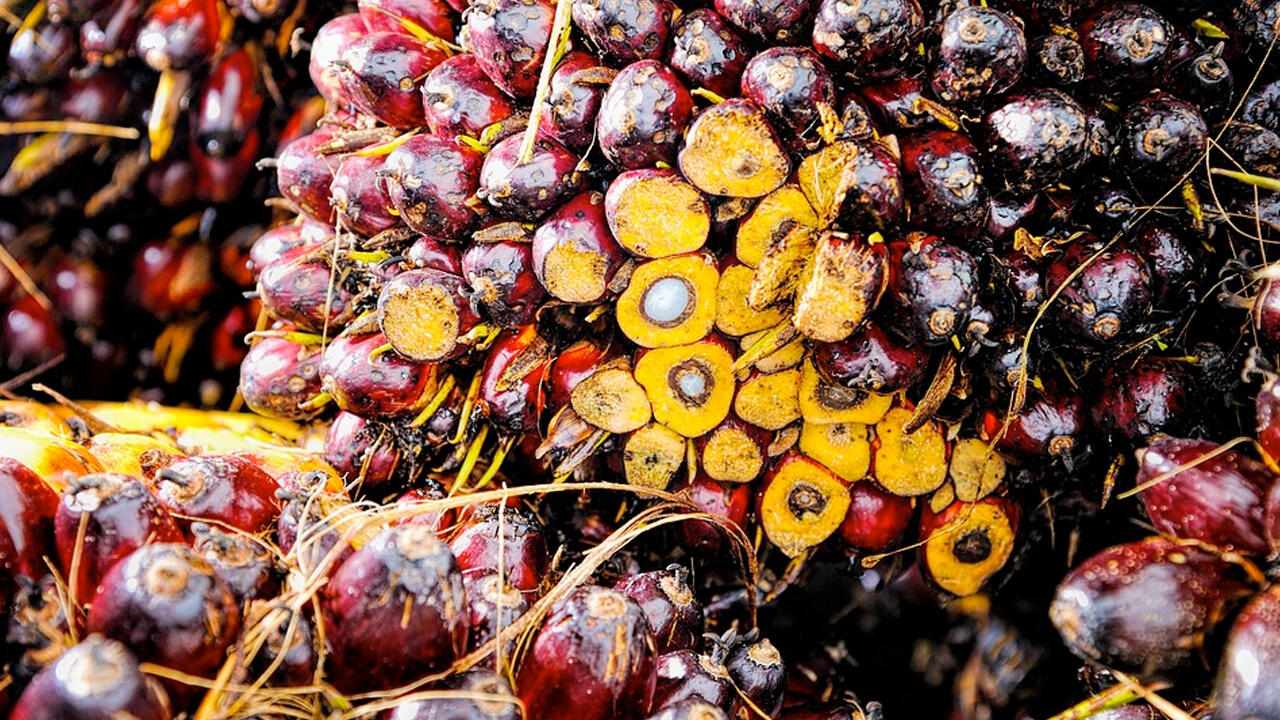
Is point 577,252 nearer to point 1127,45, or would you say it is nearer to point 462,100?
point 462,100

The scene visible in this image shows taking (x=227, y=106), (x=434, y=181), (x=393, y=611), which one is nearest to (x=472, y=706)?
(x=393, y=611)

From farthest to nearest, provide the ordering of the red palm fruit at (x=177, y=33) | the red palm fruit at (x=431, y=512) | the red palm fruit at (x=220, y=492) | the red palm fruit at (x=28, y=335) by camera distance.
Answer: the red palm fruit at (x=28, y=335) < the red palm fruit at (x=177, y=33) < the red palm fruit at (x=431, y=512) < the red palm fruit at (x=220, y=492)

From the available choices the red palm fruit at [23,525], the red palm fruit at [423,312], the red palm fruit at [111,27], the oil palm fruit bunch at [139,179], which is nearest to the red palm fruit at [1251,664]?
the red palm fruit at [423,312]

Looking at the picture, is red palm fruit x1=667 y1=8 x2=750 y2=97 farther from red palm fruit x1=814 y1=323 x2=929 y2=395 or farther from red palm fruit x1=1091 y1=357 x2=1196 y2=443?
red palm fruit x1=1091 y1=357 x2=1196 y2=443

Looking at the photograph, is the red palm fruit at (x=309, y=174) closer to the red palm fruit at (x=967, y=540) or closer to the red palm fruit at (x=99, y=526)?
the red palm fruit at (x=99, y=526)


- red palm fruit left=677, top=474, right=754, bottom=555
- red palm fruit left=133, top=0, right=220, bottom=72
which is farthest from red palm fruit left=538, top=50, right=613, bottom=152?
red palm fruit left=133, top=0, right=220, bottom=72

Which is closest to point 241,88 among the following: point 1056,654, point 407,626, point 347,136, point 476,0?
point 347,136

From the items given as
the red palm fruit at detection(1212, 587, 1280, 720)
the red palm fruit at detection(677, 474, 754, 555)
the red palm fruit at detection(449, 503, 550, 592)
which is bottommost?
the red palm fruit at detection(677, 474, 754, 555)
